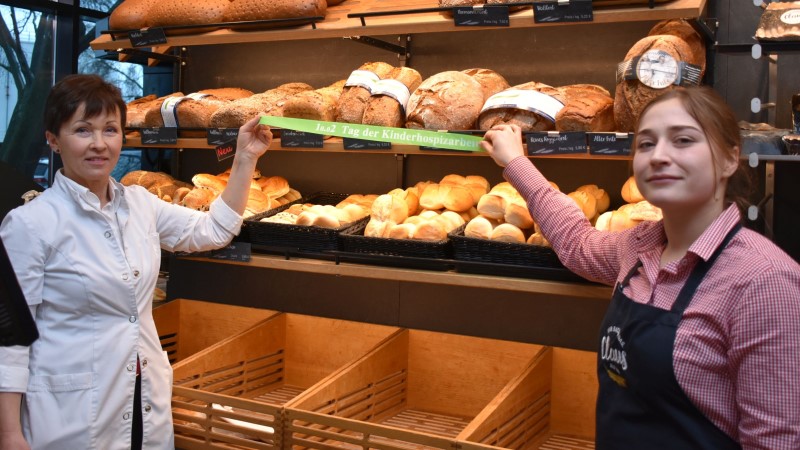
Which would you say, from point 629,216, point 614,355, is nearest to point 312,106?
point 629,216

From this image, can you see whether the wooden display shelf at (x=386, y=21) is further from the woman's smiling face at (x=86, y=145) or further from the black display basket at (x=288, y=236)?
the woman's smiling face at (x=86, y=145)

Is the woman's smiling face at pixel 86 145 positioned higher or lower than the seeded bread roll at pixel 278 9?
lower

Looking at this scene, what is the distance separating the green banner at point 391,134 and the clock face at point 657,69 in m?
0.49

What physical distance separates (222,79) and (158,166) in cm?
79

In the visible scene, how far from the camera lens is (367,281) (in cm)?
320

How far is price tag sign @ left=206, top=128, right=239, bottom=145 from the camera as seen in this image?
9.14 ft

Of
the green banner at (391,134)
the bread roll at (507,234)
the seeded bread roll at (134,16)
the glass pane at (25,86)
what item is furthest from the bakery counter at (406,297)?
the glass pane at (25,86)

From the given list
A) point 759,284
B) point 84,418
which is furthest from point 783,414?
point 84,418

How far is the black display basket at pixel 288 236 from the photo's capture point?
2.64 metres

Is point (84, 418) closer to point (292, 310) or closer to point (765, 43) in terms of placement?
point (292, 310)

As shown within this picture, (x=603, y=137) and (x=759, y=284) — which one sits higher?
(x=603, y=137)

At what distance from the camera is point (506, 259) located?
2348 mm

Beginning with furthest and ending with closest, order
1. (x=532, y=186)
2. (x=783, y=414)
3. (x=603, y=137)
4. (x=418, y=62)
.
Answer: (x=418, y=62) → (x=603, y=137) → (x=532, y=186) → (x=783, y=414)

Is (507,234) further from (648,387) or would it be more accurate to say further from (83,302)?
(83,302)
